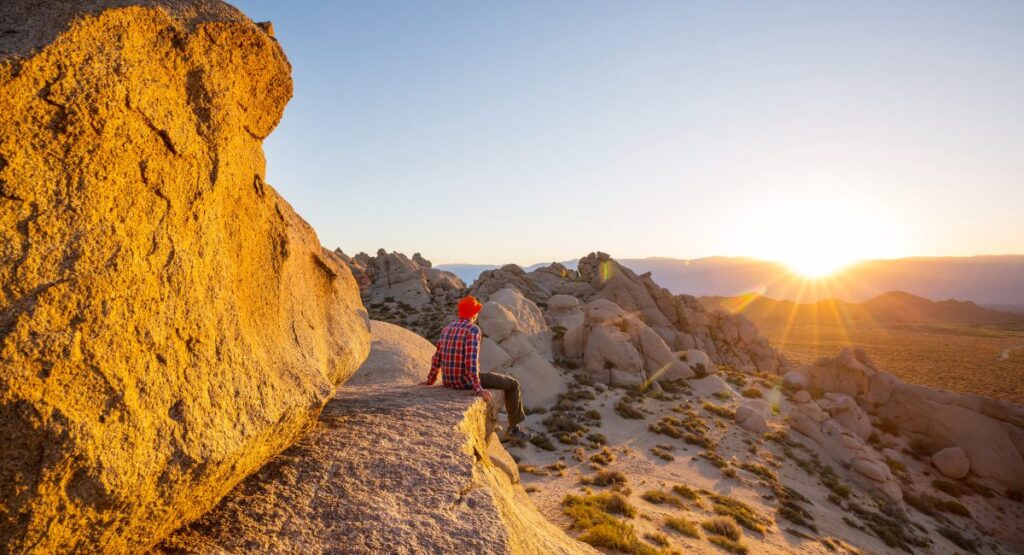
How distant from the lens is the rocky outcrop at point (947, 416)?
27328 mm

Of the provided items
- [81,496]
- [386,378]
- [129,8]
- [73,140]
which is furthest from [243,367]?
[386,378]

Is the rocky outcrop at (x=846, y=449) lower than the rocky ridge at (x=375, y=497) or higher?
lower

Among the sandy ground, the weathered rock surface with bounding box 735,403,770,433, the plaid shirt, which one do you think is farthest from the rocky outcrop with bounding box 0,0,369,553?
the weathered rock surface with bounding box 735,403,770,433

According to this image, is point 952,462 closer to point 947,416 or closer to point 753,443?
point 947,416

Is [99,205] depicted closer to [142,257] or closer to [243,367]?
[142,257]

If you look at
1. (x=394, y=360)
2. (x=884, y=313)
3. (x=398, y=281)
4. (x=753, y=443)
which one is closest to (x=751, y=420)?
(x=753, y=443)

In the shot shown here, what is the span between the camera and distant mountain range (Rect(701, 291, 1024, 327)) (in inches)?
5502

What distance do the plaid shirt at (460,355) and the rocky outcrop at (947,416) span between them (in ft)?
121

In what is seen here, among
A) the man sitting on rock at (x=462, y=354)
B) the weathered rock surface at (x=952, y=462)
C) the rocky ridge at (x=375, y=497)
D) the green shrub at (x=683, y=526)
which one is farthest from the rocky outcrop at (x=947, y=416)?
the man sitting on rock at (x=462, y=354)

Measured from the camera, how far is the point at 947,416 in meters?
30.0

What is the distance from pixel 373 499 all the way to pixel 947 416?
4126 cm

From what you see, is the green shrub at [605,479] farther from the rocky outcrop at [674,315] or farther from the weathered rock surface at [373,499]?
the rocky outcrop at [674,315]

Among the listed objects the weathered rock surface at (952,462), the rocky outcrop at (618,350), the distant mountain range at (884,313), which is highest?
the rocky outcrop at (618,350)

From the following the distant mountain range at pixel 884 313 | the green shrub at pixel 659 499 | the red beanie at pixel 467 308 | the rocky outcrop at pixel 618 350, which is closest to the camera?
the red beanie at pixel 467 308
